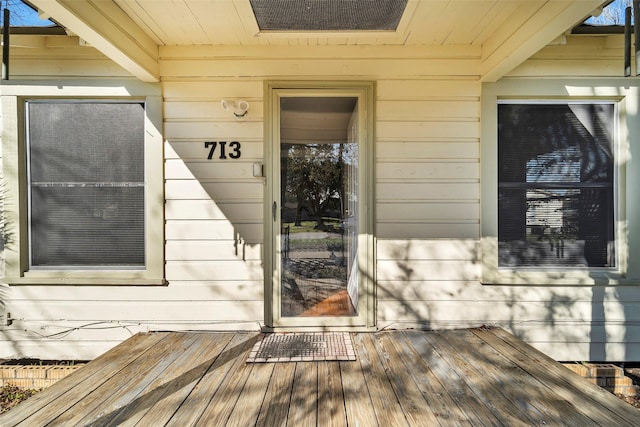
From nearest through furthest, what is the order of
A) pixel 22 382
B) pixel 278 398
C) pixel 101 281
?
pixel 278 398 → pixel 22 382 → pixel 101 281

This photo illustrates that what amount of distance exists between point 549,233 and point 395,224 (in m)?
1.39

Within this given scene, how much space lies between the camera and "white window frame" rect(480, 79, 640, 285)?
288 cm

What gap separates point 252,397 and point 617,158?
3534 mm

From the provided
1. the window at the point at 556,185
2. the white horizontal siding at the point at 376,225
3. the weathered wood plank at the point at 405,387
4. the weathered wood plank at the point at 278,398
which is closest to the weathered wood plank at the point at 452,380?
the weathered wood plank at the point at 405,387

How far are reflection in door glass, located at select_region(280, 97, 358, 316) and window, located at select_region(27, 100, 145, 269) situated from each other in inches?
50.6

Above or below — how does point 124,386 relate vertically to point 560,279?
below

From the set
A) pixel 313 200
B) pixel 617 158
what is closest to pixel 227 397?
pixel 313 200

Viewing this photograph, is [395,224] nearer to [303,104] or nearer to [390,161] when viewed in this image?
[390,161]

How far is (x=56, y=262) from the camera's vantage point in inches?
115

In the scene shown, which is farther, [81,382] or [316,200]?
[316,200]

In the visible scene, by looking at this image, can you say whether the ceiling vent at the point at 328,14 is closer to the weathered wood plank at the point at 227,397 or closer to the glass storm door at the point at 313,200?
the glass storm door at the point at 313,200

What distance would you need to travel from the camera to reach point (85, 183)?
2.91 m

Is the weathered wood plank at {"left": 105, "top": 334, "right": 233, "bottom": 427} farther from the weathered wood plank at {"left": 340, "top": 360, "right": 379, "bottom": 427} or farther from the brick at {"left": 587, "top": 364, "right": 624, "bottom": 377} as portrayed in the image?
the brick at {"left": 587, "top": 364, "right": 624, "bottom": 377}

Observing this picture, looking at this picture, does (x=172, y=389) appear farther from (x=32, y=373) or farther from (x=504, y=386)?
(x=504, y=386)
